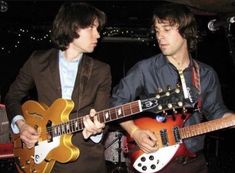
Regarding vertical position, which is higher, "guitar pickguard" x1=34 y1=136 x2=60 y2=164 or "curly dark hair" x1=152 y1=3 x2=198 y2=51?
"curly dark hair" x1=152 y1=3 x2=198 y2=51

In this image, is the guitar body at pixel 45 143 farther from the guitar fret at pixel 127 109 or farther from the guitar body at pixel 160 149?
the guitar body at pixel 160 149

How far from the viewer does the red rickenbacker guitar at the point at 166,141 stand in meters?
2.95

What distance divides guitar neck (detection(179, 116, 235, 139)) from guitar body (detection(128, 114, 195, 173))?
67 mm

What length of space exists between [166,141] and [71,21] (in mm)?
1331

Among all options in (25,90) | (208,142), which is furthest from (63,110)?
(208,142)

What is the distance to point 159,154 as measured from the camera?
9.81 feet

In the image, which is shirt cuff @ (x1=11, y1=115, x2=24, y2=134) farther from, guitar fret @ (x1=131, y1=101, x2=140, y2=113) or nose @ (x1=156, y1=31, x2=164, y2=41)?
nose @ (x1=156, y1=31, x2=164, y2=41)

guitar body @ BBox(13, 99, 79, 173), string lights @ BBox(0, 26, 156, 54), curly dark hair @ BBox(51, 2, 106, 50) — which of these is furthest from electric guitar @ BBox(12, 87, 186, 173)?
string lights @ BBox(0, 26, 156, 54)

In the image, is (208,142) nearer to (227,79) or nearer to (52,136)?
(227,79)

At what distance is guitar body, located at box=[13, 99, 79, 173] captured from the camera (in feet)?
9.02

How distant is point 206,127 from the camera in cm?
288

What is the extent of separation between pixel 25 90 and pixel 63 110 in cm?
51

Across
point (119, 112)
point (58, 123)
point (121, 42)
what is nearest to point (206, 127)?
point (119, 112)

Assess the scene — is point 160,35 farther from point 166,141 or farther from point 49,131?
point 49,131
